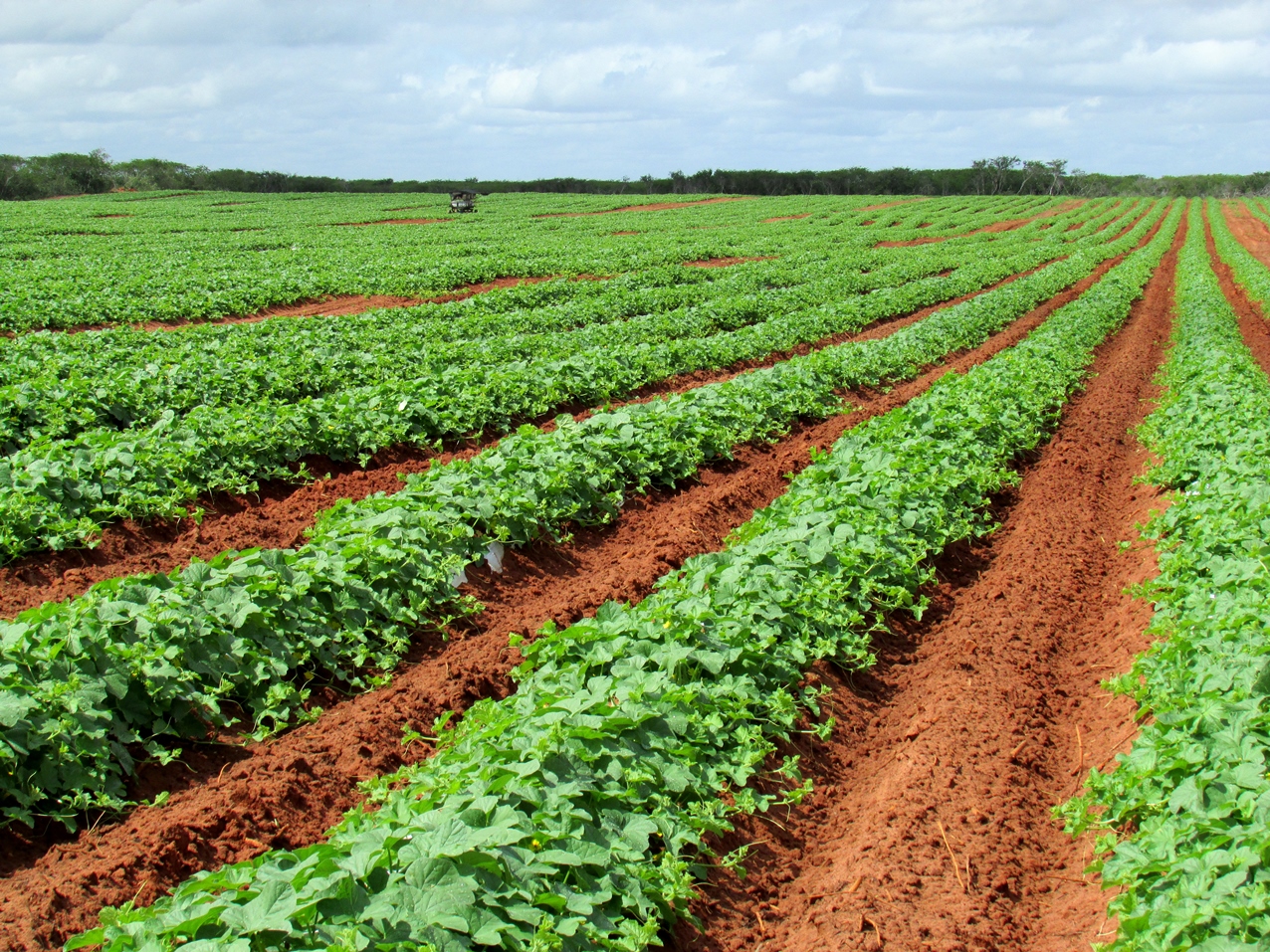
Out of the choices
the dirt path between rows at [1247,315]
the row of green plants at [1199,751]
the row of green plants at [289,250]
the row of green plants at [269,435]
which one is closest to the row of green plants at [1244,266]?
the dirt path between rows at [1247,315]

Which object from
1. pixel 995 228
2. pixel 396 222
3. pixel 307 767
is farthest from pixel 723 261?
pixel 995 228

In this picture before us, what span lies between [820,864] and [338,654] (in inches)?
131

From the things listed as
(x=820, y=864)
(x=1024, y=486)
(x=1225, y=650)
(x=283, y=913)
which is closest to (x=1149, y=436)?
(x=1024, y=486)

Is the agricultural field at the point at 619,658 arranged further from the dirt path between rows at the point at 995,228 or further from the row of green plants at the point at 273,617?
the dirt path between rows at the point at 995,228

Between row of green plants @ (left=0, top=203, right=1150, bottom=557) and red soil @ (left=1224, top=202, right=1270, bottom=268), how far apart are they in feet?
124

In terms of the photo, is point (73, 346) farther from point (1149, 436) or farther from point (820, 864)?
point (1149, 436)

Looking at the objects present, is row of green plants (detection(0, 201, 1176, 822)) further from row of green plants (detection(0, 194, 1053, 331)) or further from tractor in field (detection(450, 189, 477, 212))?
tractor in field (detection(450, 189, 477, 212))

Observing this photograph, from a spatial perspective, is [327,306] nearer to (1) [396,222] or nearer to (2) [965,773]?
(2) [965,773]

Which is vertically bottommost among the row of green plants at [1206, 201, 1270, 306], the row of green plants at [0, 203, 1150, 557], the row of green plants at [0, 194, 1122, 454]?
the row of green plants at [0, 203, 1150, 557]

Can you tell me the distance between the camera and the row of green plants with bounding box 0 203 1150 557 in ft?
23.5

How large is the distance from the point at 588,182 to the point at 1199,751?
96.5 m

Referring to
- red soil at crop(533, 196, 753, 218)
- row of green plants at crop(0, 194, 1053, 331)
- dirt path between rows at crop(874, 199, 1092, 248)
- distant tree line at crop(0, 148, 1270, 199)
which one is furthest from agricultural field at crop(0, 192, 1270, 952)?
distant tree line at crop(0, 148, 1270, 199)

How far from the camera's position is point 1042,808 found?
471cm

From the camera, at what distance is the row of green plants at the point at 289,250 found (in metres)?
20.8
